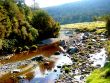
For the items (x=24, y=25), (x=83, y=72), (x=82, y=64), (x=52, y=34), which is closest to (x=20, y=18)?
(x=24, y=25)

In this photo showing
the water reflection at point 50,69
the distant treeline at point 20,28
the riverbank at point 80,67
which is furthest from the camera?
the distant treeline at point 20,28

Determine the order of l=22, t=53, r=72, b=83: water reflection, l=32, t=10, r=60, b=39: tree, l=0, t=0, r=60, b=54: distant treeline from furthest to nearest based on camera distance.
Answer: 1. l=32, t=10, r=60, b=39: tree
2. l=0, t=0, r=60, b=54: distant treeline
3. l=22, t=53, r=72, b=83: water reflection

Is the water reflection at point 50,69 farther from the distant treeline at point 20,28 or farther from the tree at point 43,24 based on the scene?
the tree at point 43,24

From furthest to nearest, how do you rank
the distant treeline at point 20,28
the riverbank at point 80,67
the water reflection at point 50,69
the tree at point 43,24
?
the tree at point 43,24
the distant treeline at point 20,28
the water reflection at point 50,69
the riverbank at point 80,67

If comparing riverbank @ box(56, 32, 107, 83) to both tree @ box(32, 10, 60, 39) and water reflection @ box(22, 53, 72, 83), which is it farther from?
tree @ box(32, 10, 60, 39)

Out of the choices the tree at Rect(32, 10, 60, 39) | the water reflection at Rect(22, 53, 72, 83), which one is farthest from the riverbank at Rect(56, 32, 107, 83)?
the tree at Rect(32, 10, 60, 39)

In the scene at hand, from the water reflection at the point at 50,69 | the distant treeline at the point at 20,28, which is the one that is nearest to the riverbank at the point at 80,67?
the water reflection at the point at 50,69

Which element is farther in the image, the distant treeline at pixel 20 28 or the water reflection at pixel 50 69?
the distant treeline at pixel 20 28

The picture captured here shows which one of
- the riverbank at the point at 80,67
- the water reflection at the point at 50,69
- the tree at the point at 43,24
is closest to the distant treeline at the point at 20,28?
the tree at the point at 43,24

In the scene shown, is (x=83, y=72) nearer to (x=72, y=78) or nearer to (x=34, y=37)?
(x=72, y=78)

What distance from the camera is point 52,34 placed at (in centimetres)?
12675

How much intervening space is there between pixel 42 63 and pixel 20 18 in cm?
4057

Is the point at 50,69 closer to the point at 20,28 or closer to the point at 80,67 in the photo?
the point at 80,67

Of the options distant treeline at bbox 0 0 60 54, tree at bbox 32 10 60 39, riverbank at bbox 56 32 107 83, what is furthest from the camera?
tree at bbox 32 10 60 39
